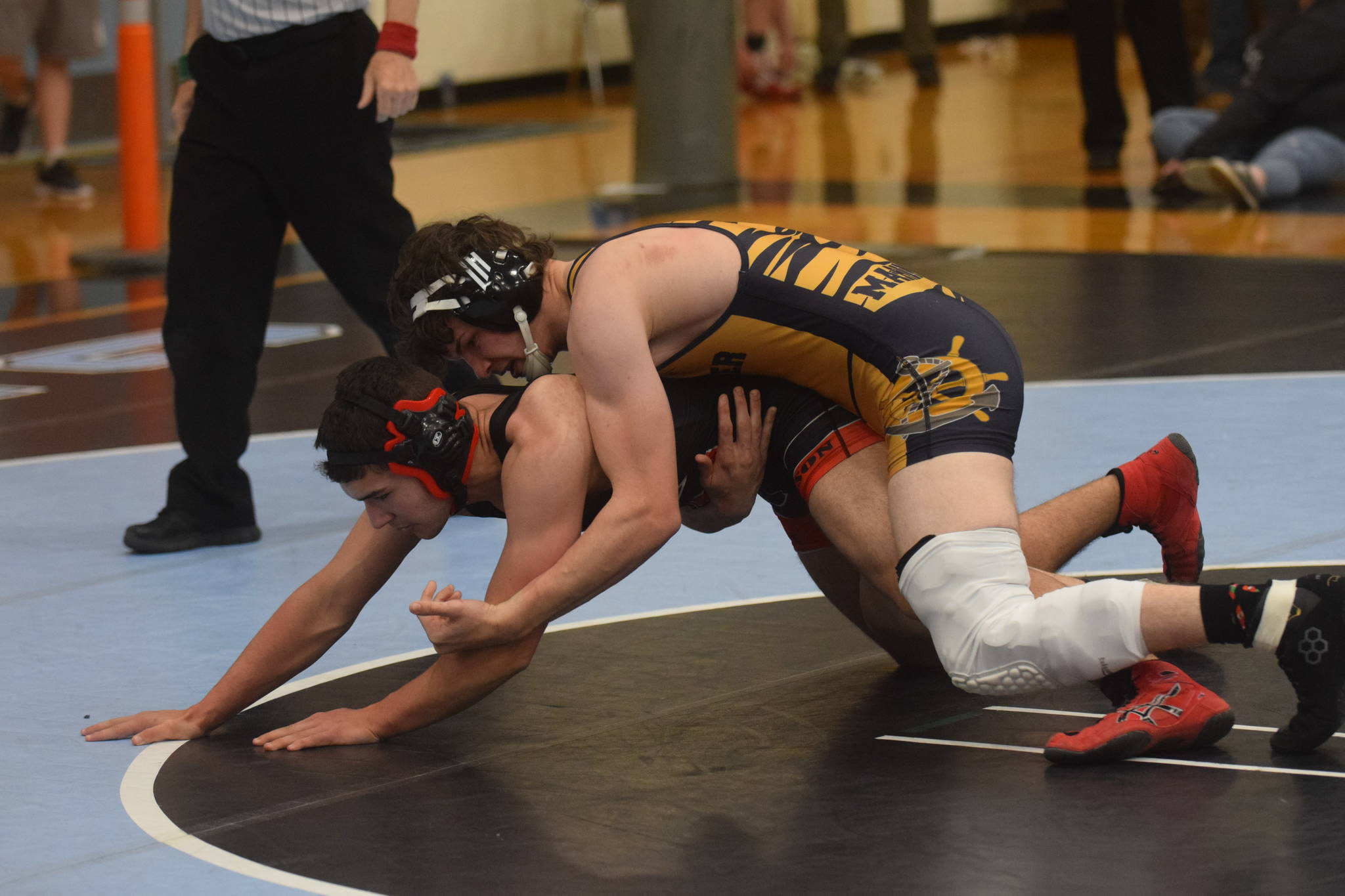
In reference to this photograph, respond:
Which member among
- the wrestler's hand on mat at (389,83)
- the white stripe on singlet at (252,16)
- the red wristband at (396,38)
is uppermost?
the white stripe on singlet at (252,16)

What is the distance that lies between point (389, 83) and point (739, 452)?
1424 mm

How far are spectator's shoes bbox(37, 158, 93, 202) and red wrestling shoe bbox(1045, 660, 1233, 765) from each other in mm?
8816

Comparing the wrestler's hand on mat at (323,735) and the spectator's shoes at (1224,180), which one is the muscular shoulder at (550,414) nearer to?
the wrestler's hand on mat at (323,735)

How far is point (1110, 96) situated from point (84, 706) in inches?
326

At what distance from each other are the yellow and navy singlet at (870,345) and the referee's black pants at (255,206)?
125 cm

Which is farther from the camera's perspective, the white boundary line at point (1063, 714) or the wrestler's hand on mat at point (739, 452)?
the wrestler's hand on mat at point (739, 452)

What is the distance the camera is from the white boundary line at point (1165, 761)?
2777mm

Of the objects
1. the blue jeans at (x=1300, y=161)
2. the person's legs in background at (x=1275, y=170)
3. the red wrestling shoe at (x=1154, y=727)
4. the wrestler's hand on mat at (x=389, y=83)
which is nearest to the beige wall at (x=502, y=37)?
the person's legs in background at (x=1275, y=170)

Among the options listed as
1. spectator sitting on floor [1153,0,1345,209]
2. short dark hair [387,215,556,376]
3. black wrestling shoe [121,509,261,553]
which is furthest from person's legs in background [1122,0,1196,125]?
short dark hair [387,215,556,376]

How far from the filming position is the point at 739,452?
129 inches

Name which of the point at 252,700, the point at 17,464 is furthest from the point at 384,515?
the point at 17,464

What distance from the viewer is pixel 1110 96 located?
35.2 ft

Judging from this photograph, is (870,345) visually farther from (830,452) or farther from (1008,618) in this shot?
(1008,618)

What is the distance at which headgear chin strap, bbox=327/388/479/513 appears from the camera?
118 inches
